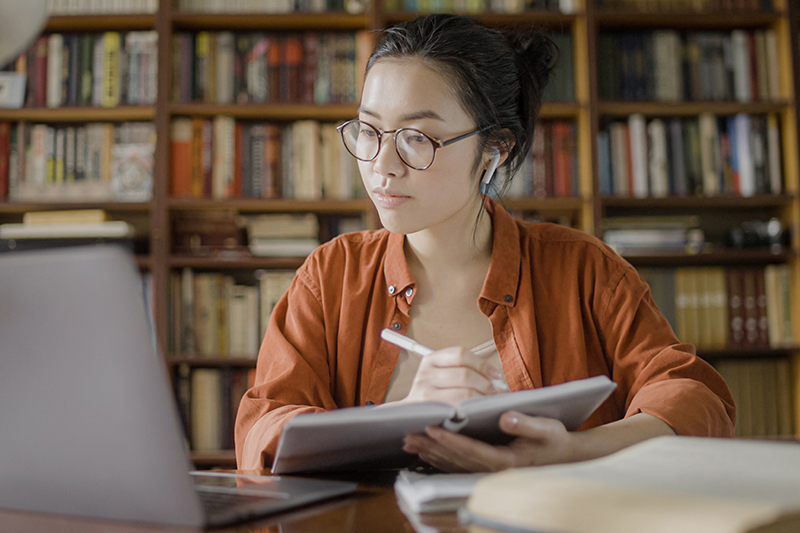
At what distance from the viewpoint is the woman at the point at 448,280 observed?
1.10m

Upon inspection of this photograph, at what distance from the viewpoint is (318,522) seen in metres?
0.52

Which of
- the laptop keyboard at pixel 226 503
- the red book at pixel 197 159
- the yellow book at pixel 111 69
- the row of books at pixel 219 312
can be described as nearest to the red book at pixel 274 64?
the red book at pixel 197 159

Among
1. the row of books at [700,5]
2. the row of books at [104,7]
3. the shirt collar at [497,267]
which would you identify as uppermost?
the row of books at [104,7]

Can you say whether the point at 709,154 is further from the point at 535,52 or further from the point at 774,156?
the point at 535,52

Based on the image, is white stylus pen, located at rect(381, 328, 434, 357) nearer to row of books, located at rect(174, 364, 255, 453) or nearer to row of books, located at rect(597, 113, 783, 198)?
row of books, located at rect(174, 364, 255, 453)

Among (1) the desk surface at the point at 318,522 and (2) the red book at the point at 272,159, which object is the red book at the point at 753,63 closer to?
(2) the red book at the point at 272,159

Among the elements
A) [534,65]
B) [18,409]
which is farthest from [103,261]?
[534,65]

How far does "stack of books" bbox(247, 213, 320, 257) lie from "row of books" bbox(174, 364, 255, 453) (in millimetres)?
470

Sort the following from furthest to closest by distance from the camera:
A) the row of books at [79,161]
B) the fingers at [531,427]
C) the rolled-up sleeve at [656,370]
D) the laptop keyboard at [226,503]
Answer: the row of books at [79,161]
the rolled-up sleeve at [656,370]
the fingers at [531,427]
the laptop keyboard at [226,503]

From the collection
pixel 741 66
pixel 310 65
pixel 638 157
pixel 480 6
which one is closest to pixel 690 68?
pixel 741 66

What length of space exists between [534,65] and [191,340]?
1639 millimetres

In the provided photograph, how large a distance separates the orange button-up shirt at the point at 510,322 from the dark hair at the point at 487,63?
0.20 metres

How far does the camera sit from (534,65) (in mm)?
1329

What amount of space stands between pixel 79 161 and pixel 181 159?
39 cm
